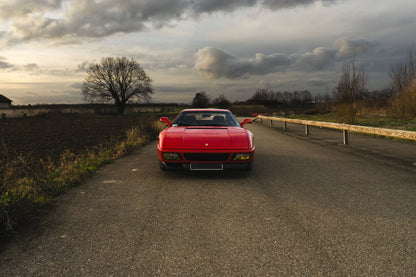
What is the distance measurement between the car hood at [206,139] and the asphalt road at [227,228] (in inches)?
25.5

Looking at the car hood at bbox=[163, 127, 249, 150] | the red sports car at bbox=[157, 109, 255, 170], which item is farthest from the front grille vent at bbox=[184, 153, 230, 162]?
the car hood at bbox=[163, 127, 249, 150]

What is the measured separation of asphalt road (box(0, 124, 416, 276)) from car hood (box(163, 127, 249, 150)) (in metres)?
0.65

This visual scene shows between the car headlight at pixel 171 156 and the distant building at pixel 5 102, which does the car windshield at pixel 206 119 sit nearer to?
the car headlight at pixel 171 156

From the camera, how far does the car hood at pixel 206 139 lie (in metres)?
5.11

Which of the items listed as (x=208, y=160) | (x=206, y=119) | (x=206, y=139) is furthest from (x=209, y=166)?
(x=206, y=119)

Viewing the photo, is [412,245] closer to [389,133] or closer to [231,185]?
[231,185]

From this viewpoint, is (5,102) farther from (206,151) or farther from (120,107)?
(206,151)

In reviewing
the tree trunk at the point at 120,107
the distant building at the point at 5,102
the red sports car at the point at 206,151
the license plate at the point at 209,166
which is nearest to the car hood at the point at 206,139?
the red sports car at the point at 206,151

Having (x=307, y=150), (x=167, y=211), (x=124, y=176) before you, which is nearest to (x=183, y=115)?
(x=124, y=176)

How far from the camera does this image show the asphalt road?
7.68 feet

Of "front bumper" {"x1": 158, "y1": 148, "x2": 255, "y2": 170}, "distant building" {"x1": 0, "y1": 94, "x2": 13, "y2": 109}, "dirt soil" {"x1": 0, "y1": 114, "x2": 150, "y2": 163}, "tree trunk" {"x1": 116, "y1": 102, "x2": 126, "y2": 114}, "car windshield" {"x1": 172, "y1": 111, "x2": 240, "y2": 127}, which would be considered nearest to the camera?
"front bumper" {"x1": 158, "y1": 148, "x2": 255, "y2": 170}

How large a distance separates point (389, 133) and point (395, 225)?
17.1 feet

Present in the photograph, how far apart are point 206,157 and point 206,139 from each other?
340 millimetres

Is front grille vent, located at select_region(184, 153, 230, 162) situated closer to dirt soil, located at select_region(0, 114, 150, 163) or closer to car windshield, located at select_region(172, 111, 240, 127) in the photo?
car windshield, located at select_region(172, 111, 240, 127)
